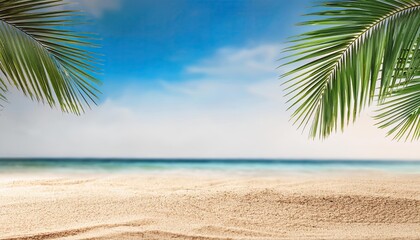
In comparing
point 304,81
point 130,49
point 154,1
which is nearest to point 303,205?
point 304,81

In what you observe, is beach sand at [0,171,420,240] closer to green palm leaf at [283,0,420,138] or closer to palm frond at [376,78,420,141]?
palm frond at [376,78,420,141]

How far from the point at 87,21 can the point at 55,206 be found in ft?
8.84

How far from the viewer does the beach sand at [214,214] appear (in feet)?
10.3

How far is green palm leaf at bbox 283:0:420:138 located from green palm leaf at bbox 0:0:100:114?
81 cm

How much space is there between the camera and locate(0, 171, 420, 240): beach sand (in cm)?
314

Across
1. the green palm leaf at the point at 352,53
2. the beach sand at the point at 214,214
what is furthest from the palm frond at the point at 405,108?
the beach sand at the point at 214,214

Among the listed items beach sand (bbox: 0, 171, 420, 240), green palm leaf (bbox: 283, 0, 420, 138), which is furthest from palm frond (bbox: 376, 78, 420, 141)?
beach sand (bbox: 0, 171, 420, 240)

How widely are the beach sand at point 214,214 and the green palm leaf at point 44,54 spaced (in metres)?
1.63

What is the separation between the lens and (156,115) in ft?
74.0

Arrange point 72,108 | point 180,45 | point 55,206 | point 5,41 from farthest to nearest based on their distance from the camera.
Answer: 1. point 180,45
2. point 55,206
3. point 72,108
4. point 5,41

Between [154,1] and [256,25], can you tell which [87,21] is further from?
[256,25]

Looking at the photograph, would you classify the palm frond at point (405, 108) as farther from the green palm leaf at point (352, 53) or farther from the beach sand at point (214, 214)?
the beach sand at point (214, 214)

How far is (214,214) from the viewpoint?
3.79 m

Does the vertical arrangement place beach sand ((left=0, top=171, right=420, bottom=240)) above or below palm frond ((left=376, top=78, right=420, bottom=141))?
below
